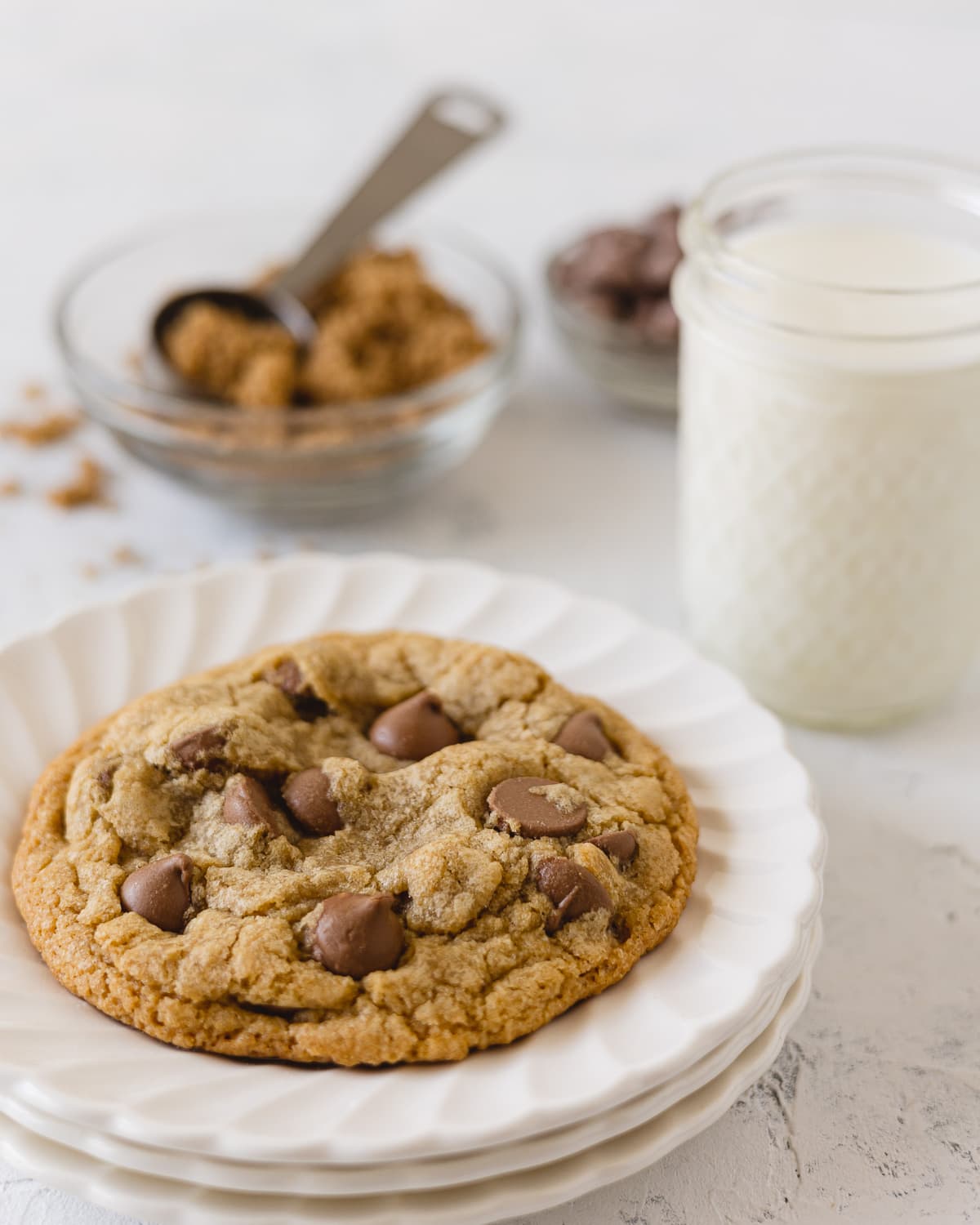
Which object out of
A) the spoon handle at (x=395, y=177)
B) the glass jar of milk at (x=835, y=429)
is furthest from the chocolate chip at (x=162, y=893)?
the spoon handle at (x=395, y=177)

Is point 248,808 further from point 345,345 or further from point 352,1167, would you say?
point 345,345

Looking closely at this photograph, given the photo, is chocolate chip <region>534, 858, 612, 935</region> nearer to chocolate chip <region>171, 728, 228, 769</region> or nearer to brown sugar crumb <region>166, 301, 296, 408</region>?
chocolate chip <region>171, 728, 228, 769</region>


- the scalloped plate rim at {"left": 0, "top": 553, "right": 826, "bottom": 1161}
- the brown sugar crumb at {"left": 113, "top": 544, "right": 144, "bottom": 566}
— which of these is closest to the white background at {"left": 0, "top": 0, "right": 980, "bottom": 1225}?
the brown sugar crumb at {"left": 113, "top": 544, "right": 144, "bottom": 566}

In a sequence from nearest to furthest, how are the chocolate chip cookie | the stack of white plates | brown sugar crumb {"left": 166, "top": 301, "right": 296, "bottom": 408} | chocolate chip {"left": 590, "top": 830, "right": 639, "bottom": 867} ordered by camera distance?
the stack of white plates < the chocolate chip cookie < chocolate chip {"left": 590, "top": 830, "right": 639, "bottom": 867} < brown sugar crumb {"left": 166, "top": 301, "right": 296, "bottom": 408}

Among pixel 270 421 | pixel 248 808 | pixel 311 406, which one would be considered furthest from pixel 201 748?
pixel 311 406

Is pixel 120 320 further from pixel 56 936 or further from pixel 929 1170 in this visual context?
pixel 929 1170
